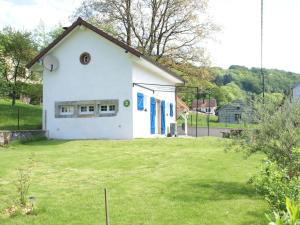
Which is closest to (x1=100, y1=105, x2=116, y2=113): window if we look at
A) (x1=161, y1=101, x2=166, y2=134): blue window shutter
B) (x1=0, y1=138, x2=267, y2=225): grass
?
(x1=161, y1=101, x2=166, y2=134): blue window shutter

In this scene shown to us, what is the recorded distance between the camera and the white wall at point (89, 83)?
2314 centimetres

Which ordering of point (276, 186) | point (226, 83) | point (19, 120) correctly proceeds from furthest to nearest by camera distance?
point (226, 83) < point (19, 120) < point (276, 186)

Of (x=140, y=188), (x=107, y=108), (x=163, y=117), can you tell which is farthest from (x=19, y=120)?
(x=140, y=188)

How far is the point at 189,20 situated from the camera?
3625 cm

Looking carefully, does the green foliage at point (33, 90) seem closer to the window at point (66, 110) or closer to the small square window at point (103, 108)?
the window at point (66, 110)

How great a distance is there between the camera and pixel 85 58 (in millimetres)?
24266

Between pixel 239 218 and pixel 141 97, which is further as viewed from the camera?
pixel 141 97

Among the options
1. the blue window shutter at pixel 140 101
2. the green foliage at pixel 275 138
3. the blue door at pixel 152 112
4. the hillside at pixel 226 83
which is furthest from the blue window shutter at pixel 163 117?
the green foliage at pixel 275 138

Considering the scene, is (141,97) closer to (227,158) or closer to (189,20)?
(227,158)

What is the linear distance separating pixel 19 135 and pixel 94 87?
4756 millimetres

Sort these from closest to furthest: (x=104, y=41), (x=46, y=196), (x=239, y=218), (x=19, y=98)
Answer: (x=239, y=218)
(x=46, y=196)
(x=104, y=41)
(x=19, y=98)

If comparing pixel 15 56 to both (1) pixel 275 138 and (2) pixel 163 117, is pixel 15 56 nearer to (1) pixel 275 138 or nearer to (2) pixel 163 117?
(2) pixel 163 117

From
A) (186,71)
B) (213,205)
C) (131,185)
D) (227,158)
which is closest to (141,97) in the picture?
(227,158)

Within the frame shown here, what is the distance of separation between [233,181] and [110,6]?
2734cm
